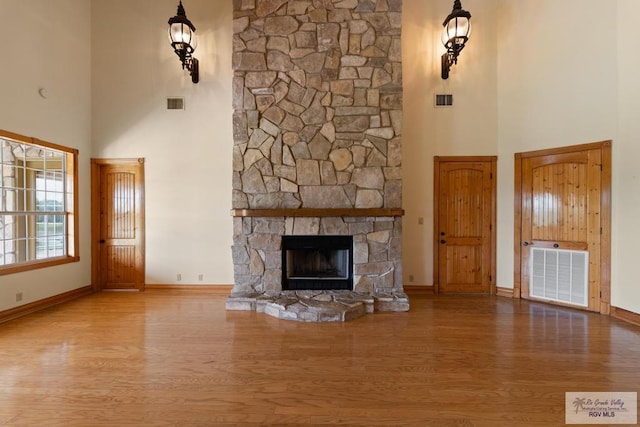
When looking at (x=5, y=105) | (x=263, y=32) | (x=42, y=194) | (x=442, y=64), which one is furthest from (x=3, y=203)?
(x=442, y=64)

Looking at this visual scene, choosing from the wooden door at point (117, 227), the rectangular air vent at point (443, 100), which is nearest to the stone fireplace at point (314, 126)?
the rectangular air vent at point (443, 100)

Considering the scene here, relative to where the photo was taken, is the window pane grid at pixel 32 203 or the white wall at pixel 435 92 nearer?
the window pane grid at pixel 32 203

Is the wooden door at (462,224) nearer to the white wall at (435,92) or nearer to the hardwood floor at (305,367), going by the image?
the white wall at (435,92)

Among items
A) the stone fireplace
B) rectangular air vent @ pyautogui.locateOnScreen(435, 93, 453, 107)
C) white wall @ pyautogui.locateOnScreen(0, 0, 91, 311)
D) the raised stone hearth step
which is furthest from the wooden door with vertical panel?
white wall @ pyautogui.locateOnScreen(0, 0, 91, 311)

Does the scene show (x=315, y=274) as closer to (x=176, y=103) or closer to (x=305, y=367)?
(x=305, y=367)

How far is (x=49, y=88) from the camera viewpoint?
4078mm

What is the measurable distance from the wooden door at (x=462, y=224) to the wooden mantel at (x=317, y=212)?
1.12m

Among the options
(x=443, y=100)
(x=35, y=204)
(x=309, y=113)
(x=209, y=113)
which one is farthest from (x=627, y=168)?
(x=35, y=204)

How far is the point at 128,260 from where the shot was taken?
482cm

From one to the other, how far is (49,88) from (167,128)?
1.50 meters

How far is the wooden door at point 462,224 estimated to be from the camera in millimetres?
4668

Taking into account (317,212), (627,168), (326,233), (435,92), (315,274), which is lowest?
(315,274)

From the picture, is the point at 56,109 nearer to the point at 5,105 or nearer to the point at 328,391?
the point at 5,105

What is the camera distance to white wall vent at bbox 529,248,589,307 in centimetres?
390
